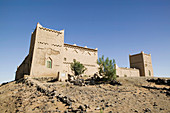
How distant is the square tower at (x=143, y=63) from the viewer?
3218 centimetres

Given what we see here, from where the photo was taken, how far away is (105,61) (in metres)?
16.8

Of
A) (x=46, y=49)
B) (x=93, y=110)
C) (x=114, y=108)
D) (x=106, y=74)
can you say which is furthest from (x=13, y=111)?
(x=46, y=49)

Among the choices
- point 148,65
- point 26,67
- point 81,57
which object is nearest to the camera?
point 26,67

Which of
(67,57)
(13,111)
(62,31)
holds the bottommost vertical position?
(13,111)

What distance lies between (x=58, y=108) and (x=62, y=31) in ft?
57.1

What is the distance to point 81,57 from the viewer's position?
2488 cm

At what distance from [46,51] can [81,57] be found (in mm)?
7940

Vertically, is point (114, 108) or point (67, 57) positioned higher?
point (67, 57)

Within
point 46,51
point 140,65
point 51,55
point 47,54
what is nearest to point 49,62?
point 51,55

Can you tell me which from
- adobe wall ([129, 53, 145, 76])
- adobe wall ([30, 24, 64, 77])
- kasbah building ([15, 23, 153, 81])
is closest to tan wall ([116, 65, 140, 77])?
adobe wall ([129, 53, 145, 76])

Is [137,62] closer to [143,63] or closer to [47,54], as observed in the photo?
[143,63]

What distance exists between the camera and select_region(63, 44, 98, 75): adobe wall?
2300cm

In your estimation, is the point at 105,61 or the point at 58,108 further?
the point at 105,61

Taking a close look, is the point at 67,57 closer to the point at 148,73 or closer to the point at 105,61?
the point at 105,61
